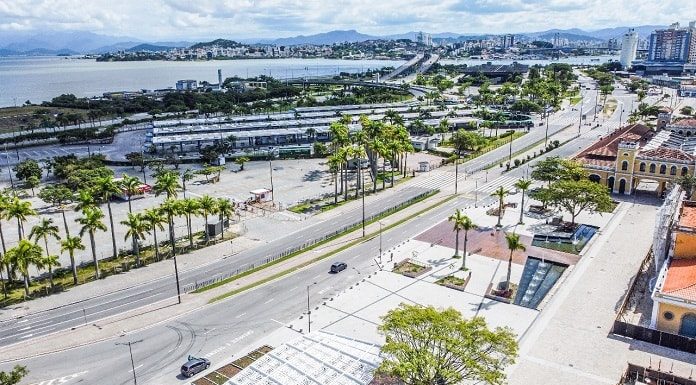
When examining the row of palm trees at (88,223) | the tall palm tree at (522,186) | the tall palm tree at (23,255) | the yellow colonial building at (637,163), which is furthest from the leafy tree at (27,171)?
the yellow colonial building at (637,163)

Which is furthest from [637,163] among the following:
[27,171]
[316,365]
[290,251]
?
[27,171]

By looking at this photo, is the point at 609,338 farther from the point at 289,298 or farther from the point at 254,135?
the point at 254,135

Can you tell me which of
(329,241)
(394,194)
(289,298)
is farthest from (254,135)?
(289,298)

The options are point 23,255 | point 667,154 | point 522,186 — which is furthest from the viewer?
point 667,154

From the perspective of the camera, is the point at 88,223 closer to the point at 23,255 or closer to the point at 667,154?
the point at 23,255

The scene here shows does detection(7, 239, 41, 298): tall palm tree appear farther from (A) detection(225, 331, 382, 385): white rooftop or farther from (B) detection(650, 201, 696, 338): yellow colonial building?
(B) detection(650, 201, 696, 338): yellow colonial building

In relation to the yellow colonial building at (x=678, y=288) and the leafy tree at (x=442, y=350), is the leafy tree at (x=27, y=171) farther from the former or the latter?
the yellow colonial building at (x=678, y=288)

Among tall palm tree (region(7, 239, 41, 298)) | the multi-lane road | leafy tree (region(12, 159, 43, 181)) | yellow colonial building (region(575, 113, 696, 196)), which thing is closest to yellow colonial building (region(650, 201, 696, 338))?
the multi-lane road
